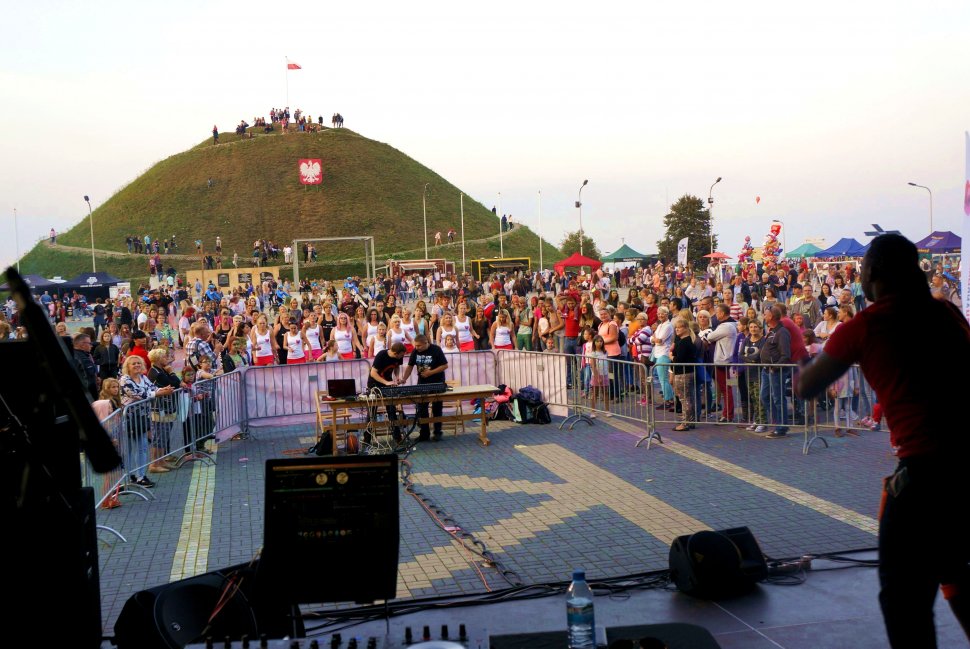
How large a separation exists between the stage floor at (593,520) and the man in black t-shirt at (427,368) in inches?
17.6

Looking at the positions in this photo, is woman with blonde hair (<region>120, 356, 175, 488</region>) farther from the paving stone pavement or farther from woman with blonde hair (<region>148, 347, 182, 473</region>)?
the paving stone pavement

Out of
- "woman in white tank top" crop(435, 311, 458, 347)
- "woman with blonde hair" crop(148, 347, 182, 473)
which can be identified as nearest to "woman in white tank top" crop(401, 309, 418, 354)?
"woman in white tank top" crop(435, 311, 458, 347)

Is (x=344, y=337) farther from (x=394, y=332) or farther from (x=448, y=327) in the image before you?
(x=448, y=327)

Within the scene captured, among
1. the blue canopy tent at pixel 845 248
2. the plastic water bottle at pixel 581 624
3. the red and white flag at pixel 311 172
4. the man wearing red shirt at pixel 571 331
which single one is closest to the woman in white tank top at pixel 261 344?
the man wearing red shirt at pixel 571 331

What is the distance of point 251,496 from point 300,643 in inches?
265

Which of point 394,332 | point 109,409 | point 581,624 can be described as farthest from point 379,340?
point 581,624

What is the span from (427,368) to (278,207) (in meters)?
99.8

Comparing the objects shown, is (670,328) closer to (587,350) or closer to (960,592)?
(587,350)

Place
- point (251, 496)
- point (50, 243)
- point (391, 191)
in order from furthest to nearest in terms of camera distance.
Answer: point (391, 191) < point (50, 243) < point (251, 496)

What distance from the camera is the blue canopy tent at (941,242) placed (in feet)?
126

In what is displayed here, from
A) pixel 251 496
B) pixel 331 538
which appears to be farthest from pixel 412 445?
pixel 331 538

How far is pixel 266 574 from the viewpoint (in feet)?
15.0

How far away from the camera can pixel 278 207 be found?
109 metres

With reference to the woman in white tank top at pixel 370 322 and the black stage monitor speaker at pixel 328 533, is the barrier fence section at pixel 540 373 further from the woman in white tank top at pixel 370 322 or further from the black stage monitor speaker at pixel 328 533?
the black stage monitor speaker at pixel 328 533
